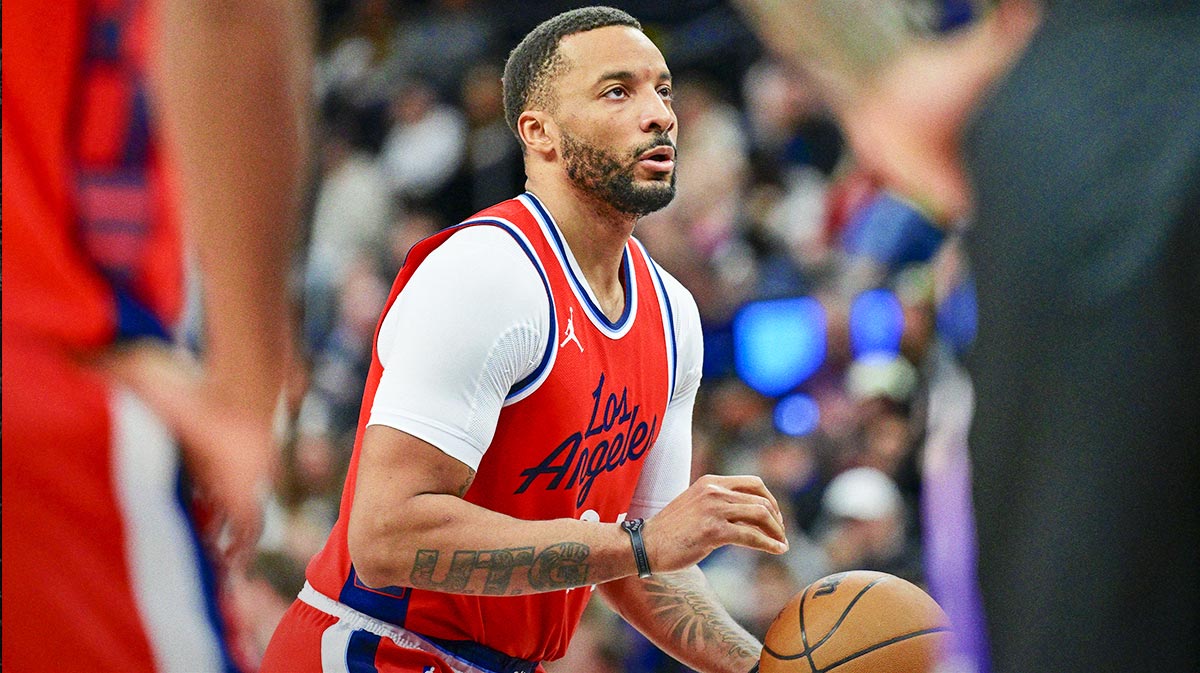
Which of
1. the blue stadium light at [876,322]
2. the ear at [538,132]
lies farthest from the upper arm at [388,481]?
the blue stadium light at [876,322]

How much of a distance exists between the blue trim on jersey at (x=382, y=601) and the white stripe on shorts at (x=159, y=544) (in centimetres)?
130

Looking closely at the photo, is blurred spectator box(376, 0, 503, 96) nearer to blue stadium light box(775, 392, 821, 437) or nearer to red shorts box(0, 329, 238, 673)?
blue stadium light box(775, 392, 821, 437)

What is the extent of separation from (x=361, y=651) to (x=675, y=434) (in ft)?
2.98

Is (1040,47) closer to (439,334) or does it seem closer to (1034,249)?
(1034,249)

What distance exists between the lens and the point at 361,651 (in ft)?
8.50

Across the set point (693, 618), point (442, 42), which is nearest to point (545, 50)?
point (693, 618)

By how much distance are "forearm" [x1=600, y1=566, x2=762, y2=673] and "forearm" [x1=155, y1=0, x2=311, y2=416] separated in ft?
4.64

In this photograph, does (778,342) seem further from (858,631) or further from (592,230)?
(858,631)

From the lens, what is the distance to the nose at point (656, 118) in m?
2.73

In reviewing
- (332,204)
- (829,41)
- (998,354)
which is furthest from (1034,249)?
(332,204)

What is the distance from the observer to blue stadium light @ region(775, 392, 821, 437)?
24.1 ft

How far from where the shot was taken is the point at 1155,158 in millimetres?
833

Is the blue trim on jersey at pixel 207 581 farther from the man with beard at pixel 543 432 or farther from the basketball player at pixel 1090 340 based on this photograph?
the basketball player at pixel 1090 340

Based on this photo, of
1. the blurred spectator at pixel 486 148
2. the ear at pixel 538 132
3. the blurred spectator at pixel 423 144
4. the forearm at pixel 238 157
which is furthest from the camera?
the blurred spectator at pixel 423 144
